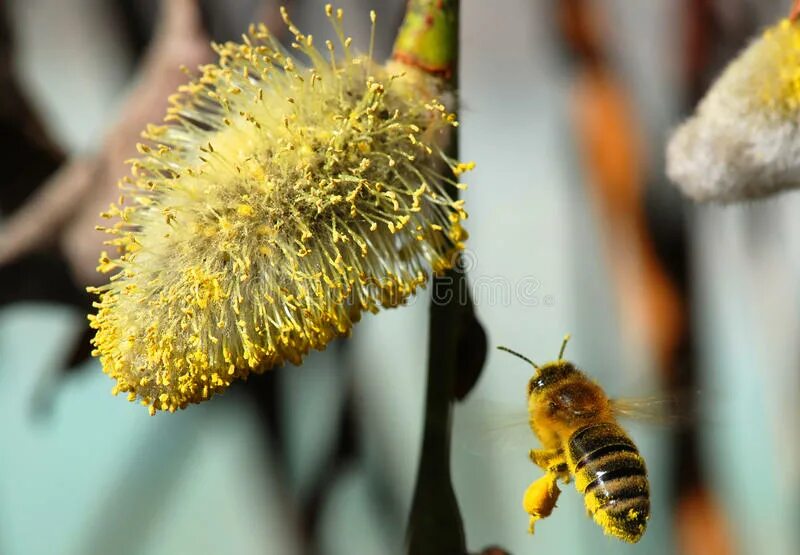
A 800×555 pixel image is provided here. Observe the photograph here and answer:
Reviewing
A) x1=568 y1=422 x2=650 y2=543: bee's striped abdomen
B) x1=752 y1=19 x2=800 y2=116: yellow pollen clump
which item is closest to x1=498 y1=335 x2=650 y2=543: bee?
x1=568 y1=422 x2=650 y2=543: bee's striped abdomen

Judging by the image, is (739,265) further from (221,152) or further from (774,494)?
(221,152)

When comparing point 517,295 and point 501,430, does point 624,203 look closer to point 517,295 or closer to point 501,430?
point 517,295

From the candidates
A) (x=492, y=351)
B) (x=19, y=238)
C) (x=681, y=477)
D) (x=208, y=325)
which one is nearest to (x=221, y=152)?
(x=208, y=325)

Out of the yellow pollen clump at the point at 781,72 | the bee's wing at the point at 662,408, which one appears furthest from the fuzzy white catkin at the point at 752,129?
the bee's wing at the point at 662,408

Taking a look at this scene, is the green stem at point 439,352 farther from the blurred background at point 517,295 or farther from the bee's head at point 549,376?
the blurred background at point 517,295

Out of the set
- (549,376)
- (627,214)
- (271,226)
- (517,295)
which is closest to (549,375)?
(549,376)
